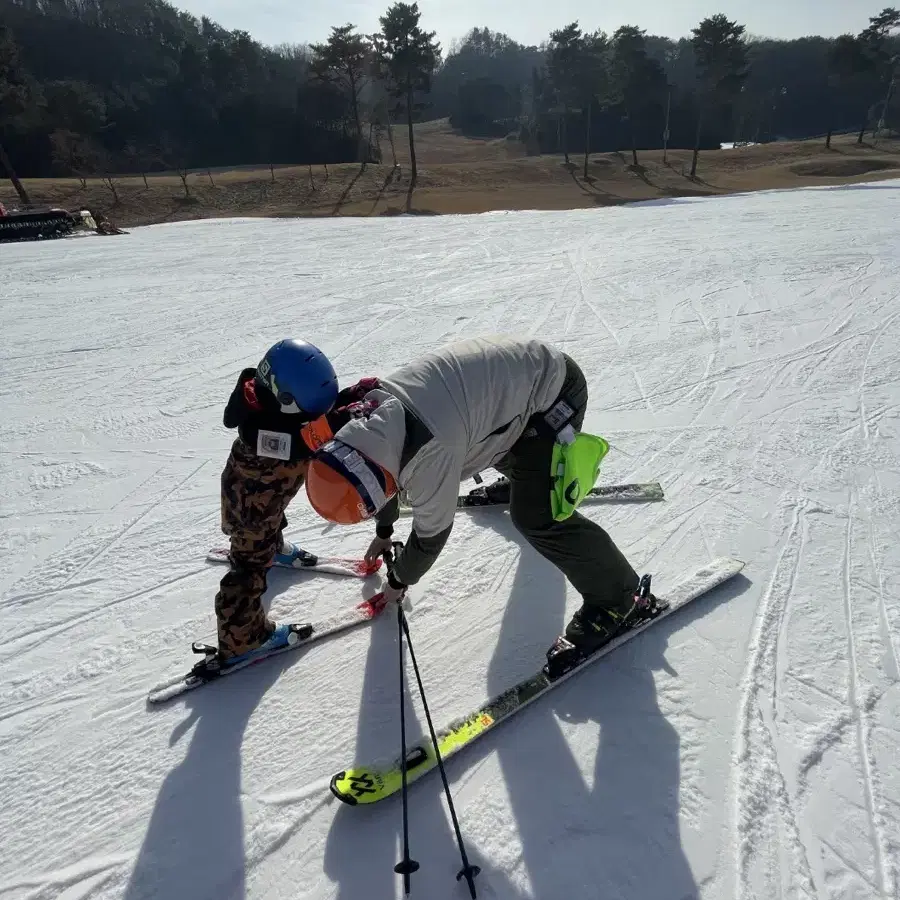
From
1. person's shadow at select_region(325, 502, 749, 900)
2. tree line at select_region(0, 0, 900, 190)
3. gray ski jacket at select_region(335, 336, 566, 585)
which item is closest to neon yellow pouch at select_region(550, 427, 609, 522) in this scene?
gray ski jacket at select_region(335, 336, 566, 585)

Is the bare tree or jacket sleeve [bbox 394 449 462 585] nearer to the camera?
jacket sleeve [bbox 394 449 462 585]

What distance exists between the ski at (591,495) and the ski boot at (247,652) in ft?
4.21

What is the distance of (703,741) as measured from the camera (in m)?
2.72

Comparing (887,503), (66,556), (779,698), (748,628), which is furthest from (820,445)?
(66,556)

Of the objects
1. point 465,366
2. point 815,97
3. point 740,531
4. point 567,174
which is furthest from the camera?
point 815,97

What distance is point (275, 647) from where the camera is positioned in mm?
3314

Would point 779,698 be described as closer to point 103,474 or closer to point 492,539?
point 492,539

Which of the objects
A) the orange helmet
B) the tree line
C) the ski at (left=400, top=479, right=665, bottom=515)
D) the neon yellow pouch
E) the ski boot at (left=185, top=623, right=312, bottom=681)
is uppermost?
the tree line

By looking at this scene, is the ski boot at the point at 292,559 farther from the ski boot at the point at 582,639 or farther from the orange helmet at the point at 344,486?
the orange helmet at the point at 344,486

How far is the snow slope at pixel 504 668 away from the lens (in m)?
2.40

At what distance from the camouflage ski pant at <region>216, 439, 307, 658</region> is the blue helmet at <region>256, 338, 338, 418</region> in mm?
311

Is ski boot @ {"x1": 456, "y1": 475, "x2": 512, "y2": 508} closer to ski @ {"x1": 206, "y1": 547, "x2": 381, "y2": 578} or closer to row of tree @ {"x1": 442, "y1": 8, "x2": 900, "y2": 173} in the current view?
ski @ {"x1": 206, "y1": 547, "x2": 381, "y2": 578}

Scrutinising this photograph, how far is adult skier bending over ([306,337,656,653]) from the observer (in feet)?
7.59

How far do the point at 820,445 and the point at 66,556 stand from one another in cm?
559
